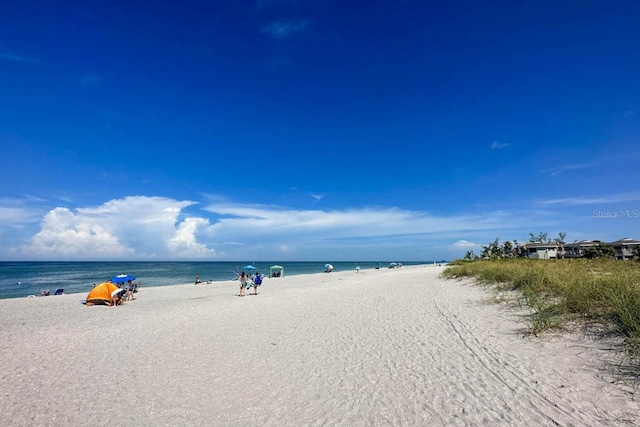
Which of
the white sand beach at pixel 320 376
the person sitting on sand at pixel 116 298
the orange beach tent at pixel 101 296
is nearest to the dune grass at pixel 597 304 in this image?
the white sand beach at pixel 320 376

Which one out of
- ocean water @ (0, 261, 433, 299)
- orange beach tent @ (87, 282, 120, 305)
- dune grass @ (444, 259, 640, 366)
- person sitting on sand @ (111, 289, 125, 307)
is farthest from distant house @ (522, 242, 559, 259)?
orange beach tent @ (87, 282, 120, 305)

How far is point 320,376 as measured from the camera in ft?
20.4

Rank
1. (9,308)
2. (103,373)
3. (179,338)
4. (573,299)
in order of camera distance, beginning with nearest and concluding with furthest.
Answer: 1. (103,373)
2. (573,299)
3. (179,338)
4. (9,308)

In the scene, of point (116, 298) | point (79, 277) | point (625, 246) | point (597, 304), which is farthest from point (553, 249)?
point (79, 277)

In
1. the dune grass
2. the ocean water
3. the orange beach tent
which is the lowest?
the ocean water

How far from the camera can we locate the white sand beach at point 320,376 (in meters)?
4.56

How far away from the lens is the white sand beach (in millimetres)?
4559

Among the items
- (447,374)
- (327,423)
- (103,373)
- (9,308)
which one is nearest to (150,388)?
(103,373)

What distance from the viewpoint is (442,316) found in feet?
35.8

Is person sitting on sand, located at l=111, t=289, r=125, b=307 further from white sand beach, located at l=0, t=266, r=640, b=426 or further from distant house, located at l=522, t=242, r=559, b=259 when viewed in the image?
distant house, located at l=522, t=242, r=559, b=259

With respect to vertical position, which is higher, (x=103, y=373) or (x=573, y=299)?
(x=573, y=299)

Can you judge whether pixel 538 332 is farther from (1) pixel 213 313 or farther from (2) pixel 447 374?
(1) pixel 213 313

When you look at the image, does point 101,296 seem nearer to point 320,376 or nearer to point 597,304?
point 320,376

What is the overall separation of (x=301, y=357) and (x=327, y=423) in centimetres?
305
